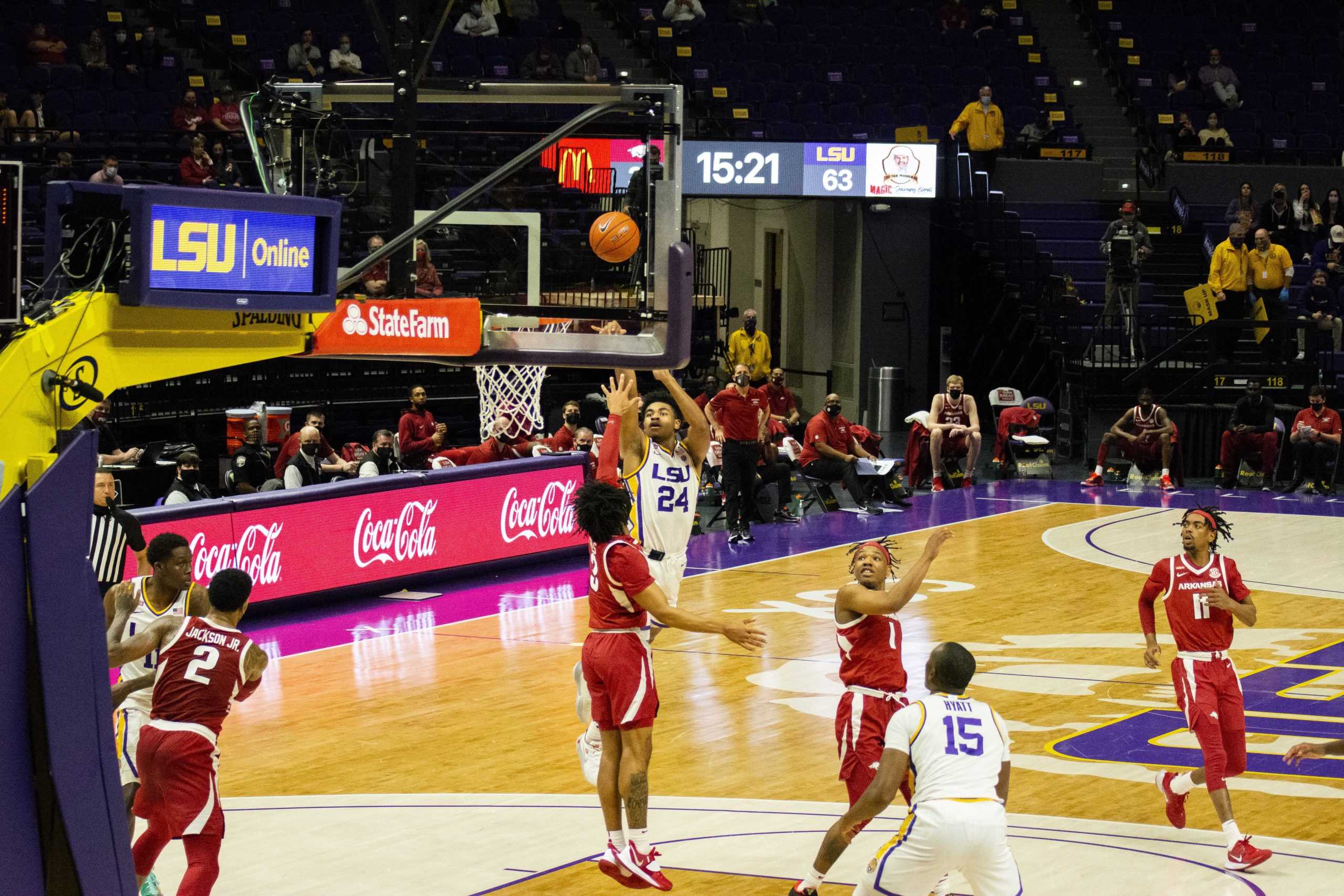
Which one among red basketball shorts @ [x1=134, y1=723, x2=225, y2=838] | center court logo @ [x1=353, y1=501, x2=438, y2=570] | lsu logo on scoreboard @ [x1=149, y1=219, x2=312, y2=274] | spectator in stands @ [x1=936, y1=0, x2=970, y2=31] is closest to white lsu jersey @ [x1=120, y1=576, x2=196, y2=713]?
red basketball shorts @ [x1=134, y1=723, x2=225, y2=838]

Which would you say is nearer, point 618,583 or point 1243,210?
point 618,583

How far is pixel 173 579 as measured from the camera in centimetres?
796

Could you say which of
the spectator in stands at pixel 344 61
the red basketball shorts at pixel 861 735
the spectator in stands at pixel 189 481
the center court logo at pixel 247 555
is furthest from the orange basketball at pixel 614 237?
the spectator in stands at pixel 344 61

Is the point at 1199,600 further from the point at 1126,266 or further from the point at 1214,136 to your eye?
the point at 1214,136

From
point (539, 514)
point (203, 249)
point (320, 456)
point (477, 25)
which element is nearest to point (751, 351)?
point (477, 25)

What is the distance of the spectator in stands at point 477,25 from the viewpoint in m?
27.0

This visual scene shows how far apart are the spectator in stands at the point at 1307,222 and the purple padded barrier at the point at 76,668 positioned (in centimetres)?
2410

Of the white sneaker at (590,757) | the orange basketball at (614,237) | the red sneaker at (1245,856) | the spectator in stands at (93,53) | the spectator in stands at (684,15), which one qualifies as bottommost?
the red sneaker at (1245,856)

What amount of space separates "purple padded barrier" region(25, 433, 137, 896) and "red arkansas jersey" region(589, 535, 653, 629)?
8.11 ft

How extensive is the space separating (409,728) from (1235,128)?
22693 millimetres

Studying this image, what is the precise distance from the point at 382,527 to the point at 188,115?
30.5 feet

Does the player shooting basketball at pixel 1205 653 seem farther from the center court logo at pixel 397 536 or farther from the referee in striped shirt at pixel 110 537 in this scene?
the center court logo at pixel 397 536

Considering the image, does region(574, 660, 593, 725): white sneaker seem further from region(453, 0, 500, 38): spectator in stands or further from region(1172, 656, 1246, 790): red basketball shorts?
region(453, 0, 500, 38): spectator in stands

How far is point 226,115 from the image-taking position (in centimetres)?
2283
